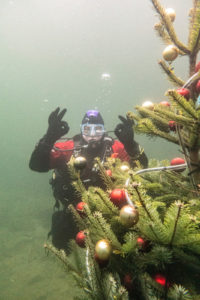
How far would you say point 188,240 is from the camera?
79 centimetres

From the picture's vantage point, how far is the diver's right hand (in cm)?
409

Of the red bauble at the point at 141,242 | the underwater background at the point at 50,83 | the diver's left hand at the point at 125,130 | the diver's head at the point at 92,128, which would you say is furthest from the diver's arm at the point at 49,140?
the red bauble at the point at 141,242

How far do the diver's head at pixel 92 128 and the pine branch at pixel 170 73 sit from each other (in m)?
3.83

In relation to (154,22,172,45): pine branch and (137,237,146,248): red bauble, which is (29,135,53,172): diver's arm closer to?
(154,22,172,45): pine branch

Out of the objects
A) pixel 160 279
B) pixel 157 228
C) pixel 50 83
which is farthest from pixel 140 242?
pixel 50 83

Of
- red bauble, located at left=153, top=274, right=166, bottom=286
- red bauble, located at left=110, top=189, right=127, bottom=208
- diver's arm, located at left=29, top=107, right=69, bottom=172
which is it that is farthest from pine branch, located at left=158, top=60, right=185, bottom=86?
diver's arm, located at left=29, top=107, right=69, bottom=172

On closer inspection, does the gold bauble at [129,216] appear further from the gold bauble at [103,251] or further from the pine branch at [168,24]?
A: the pine branch at [168,24]

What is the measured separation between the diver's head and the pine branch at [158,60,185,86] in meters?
3.83

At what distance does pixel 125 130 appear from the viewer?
10.6ft

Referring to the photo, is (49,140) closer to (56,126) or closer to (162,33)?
(56,126)

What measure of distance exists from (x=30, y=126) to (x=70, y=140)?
3808 inches

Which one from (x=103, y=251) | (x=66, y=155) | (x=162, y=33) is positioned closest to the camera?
(x=103, y=251)

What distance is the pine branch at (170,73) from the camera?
1.22 meters

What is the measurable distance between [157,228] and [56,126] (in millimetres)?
3710
